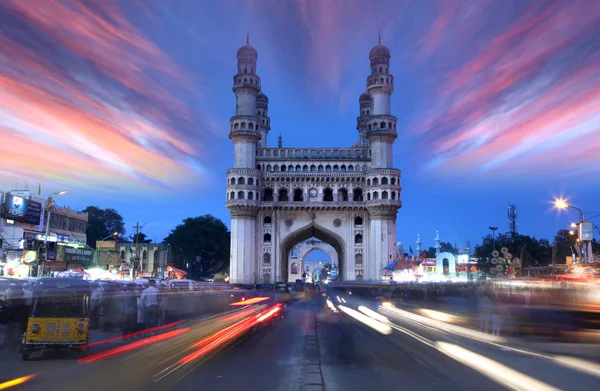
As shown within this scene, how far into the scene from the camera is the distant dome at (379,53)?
76.2 metres

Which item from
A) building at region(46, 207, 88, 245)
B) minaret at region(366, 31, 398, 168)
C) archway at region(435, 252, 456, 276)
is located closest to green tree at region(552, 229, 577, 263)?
archway at region(435, 252, 456, 276)

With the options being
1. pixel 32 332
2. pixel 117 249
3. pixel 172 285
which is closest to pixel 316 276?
pixel 117 249

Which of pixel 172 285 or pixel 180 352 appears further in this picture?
pixel 172 285

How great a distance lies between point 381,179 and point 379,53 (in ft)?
63.2

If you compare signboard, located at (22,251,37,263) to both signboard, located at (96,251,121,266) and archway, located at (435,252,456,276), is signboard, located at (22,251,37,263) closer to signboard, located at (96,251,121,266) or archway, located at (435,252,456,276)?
signboard, located at (96,251,121,266)

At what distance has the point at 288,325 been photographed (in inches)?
893

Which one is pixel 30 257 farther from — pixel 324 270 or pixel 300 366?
pixel 324 270

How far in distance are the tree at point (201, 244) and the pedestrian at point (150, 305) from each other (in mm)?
78448

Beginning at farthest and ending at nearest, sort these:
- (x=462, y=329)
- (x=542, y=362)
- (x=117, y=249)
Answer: (x=117, y=249)
(x=462, y=329)
(x=542, y=362)

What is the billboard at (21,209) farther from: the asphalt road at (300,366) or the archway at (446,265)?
the archway at (446,265)

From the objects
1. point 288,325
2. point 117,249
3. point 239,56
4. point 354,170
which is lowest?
point 288,325

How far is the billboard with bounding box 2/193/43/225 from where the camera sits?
48.7 meters

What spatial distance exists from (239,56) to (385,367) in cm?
7040

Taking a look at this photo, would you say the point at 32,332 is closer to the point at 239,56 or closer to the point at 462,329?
the point at 462,329
